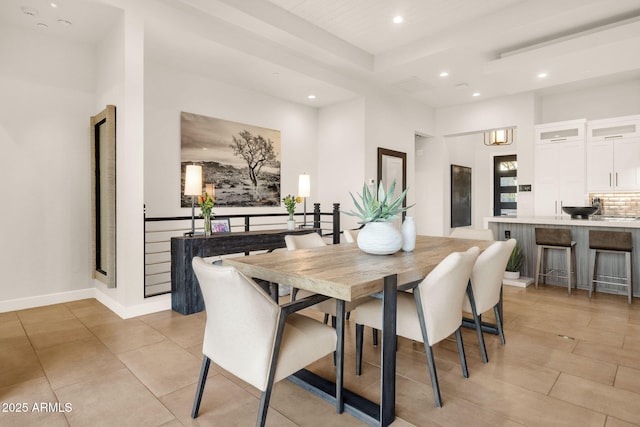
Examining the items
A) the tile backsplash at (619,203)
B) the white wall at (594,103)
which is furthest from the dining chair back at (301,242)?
the white wall at (594,103)

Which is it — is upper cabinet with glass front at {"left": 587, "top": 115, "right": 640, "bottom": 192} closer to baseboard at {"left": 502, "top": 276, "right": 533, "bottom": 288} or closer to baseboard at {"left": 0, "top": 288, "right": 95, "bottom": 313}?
baseboard at {"left": 502, "top": 276, "right": 533, "bottom": 288}

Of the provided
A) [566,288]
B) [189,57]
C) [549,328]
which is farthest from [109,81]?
[566,288]

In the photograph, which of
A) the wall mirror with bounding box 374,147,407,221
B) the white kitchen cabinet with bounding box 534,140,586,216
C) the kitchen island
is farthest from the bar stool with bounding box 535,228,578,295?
the wall mirror with bounding box 374,147,407,221

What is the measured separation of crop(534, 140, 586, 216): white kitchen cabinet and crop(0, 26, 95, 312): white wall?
6.89 metres

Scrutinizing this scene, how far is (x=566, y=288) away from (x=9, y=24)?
702 cm

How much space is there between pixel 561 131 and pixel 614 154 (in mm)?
836

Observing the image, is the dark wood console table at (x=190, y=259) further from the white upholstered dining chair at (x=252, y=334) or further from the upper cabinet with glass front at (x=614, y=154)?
the upper cabinet with glass front at (x=614, y=154)

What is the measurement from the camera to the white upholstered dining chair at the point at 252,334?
4.99 ft

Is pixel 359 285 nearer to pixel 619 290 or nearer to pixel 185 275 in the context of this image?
pixel 185 275

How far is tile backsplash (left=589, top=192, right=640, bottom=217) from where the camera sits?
587 cm

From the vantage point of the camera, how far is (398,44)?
195 inches

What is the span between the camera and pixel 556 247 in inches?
173

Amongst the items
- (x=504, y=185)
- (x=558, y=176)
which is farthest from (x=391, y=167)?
(x=504, y=185)

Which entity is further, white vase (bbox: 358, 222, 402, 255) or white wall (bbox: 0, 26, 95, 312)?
white wall (bbox: 0, 26, 95, 312)
